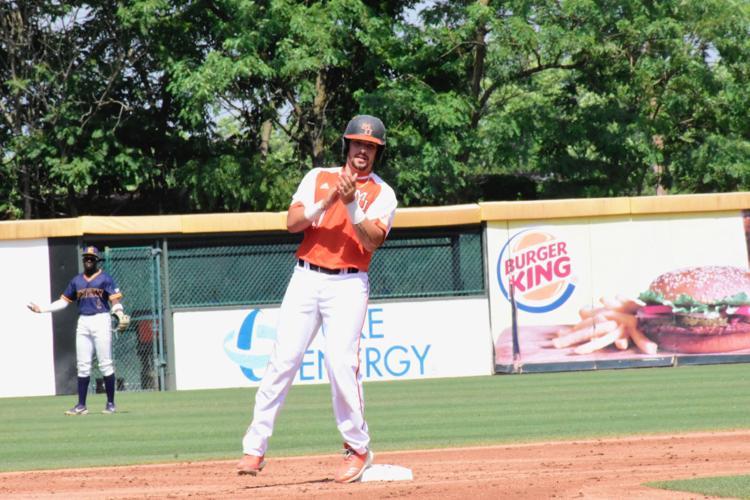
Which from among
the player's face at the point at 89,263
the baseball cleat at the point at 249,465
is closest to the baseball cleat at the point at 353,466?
the baseball cleat at the point at 249,465

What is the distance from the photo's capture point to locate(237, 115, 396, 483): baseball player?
7367mm

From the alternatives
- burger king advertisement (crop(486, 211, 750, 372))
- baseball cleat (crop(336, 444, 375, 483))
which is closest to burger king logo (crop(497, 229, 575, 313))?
burger king advertisement (crop(486, 211, 750, 372))

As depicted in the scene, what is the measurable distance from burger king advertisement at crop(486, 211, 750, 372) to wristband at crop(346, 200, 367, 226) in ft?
47.5

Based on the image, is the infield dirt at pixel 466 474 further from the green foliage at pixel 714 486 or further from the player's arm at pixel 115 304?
the player's arm at pixel 115 304

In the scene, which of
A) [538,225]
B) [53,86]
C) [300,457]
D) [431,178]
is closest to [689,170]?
[431,178]

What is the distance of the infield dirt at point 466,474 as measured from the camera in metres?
6.99

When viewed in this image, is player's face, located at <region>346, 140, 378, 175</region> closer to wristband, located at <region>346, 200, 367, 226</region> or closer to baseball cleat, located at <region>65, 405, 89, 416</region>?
wristband, located at <region>346, 200, 367, 226</region>

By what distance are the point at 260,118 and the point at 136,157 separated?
9.19 feet

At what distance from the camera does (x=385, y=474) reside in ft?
25.2

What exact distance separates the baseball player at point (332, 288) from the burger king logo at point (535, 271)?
14.1 meters

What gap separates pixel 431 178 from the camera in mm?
26188

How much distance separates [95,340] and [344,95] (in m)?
14.5

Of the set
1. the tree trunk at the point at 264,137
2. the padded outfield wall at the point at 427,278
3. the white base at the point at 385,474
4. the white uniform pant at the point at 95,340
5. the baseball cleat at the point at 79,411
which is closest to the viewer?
the white base at the point at 385,474

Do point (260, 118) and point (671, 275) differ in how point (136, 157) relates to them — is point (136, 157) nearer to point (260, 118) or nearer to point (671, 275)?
point (260, 118)
